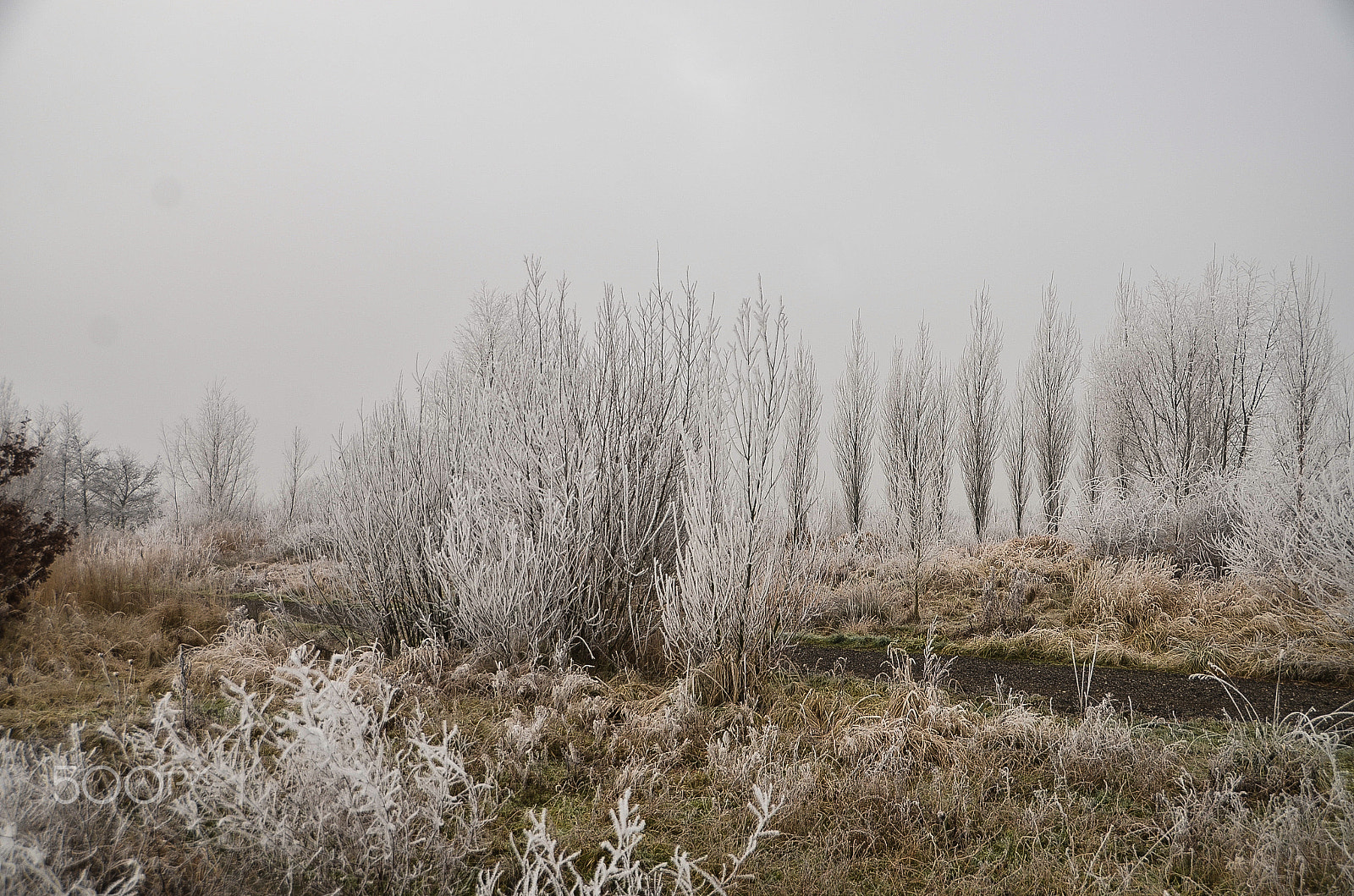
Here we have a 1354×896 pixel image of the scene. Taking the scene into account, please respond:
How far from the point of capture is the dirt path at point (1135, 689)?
4.62 meters

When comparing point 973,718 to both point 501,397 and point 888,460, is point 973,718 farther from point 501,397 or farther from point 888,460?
point 888,460

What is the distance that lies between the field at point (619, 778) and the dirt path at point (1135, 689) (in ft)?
0.77

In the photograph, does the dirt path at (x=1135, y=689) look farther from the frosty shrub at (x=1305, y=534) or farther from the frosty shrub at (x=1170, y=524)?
the frosty shrub at (x=1170, y=524)

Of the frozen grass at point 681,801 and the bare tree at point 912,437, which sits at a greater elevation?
the bare tree at point 912,437

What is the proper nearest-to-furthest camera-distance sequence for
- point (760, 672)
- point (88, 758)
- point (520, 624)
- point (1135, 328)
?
point (88, 758) → point (760, 672) → point (520, 624) → point (1135, 328)

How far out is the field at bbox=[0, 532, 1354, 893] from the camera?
2.34 m

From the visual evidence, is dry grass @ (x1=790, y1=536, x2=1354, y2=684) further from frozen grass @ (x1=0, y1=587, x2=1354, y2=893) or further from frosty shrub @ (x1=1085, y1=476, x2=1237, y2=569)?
frozen grass @ (x1=0, y1=587, x2=1354, y2=893)

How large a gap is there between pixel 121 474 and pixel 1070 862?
23.6m

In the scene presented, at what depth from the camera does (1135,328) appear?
1410 centimetres

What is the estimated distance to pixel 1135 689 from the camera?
515 centimetres

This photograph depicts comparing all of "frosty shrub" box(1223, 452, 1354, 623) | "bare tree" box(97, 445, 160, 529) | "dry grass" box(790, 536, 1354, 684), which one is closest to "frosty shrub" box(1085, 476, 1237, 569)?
"dry grass" box(790, 536, 1354, 684)

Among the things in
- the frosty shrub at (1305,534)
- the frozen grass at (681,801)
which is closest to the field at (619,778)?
the frozen grass at (681,801)

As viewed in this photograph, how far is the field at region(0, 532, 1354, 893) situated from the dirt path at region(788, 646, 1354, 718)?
24cm

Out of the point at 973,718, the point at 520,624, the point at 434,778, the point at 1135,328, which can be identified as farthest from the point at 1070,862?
the point at 1135,328
